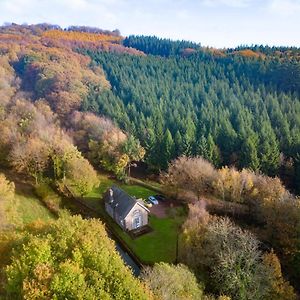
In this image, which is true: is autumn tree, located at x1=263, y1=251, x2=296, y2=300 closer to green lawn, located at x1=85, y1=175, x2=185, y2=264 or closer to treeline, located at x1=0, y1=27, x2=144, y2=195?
green lawn, located at x1=85, y1=175, x2=185, y2=264

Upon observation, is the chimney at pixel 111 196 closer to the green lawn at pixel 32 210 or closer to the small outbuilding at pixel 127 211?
the small outbuilding at pixel 127 211

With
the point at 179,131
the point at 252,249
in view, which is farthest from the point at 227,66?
the point at 252,249

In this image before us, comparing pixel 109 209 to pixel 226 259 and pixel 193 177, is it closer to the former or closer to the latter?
pixel 193 177

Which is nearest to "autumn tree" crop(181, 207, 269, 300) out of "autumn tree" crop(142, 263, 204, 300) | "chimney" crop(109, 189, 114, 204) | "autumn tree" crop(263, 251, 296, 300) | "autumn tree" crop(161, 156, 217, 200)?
"autumn tree" crop(263, 251, 296, 300)

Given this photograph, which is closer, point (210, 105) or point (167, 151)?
point (167, 151)

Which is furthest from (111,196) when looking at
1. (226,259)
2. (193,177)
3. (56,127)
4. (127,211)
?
(56,127)

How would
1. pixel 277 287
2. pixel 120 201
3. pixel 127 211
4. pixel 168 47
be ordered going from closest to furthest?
pixel 277 287, pixel 127 211, pixel 120 201, pixel 168 47
